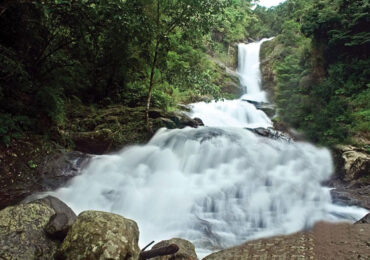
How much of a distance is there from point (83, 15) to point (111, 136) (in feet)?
12.6

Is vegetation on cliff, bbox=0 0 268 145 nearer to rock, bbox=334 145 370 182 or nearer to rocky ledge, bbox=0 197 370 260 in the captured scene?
rocky ledge, bbox=0 197 370 260

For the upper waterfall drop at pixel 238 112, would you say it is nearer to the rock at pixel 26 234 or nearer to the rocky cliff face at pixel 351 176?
the rocky cliff face at pixel 351 176

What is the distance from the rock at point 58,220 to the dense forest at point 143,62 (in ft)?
8.81

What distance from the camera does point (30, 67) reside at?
6738 mm

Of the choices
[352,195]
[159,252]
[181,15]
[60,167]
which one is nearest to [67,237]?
[159,252]

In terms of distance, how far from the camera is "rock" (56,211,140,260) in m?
3.02

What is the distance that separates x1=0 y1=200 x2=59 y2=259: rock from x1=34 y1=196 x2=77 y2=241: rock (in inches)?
2.8

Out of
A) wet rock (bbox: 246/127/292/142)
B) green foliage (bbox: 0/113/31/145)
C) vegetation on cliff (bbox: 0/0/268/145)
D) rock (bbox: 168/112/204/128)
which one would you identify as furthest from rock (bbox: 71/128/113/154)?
wet rock (bbox: 246/127/292/142)

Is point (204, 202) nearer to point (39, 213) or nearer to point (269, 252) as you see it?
point (269, 252)

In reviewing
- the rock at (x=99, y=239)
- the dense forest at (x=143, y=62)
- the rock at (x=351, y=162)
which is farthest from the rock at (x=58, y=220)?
the rock at (x=351, y=162)

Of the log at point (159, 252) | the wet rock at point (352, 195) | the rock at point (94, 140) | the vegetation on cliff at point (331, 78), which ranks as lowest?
the wet rock at point (352, 195)

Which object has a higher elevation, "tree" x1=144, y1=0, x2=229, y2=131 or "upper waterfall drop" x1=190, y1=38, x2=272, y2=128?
"tree" x1=144, y1=0, x2=229, y2=131

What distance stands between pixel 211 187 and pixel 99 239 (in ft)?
12.5

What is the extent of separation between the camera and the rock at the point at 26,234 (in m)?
3.14
